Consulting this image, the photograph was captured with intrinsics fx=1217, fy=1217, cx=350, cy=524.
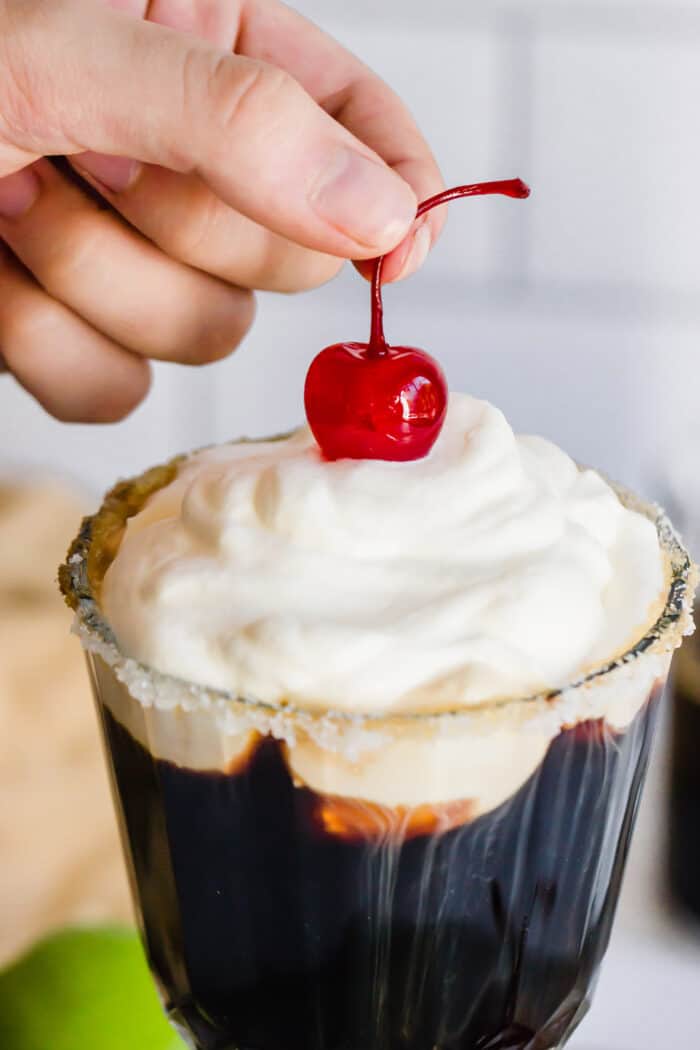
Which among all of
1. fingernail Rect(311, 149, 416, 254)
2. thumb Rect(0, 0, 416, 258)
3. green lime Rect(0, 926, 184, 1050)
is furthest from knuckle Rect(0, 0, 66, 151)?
green lime Rect(0, 926, 184, 1050)

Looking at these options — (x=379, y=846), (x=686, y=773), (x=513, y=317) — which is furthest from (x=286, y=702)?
(x=513, y=317)

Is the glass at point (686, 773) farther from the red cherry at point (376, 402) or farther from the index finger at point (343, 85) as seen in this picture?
the red cherry at point (376, 402)

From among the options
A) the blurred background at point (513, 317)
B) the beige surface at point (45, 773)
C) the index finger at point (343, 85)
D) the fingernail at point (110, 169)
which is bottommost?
the beige surface at point (45, 773)

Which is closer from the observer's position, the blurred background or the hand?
the hand

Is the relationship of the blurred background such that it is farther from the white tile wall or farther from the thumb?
the thumb

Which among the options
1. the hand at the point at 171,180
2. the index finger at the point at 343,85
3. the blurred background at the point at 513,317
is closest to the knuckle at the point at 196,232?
the hand at the point at 171,180

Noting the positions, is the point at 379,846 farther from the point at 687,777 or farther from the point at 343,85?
the point at 687,777
